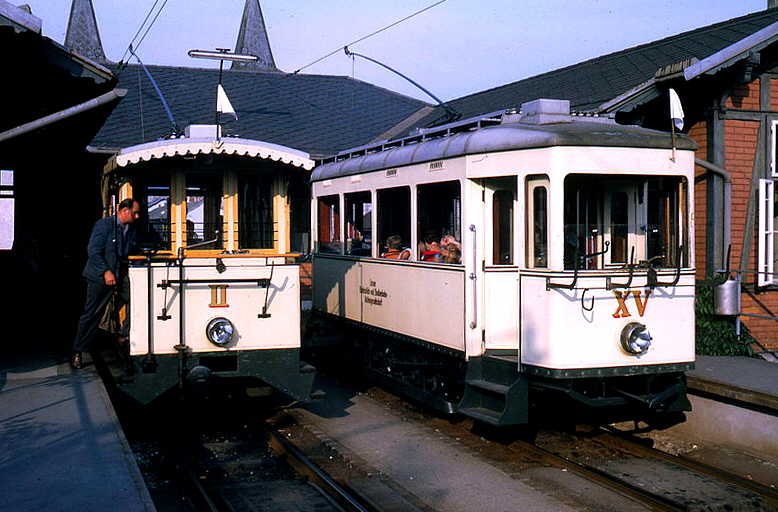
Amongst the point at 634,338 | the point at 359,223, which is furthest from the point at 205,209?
the point at 634,338

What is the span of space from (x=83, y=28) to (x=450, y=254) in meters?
35.3

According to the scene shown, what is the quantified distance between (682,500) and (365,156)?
607cm

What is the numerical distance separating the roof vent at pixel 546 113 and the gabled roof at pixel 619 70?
3.05 metres

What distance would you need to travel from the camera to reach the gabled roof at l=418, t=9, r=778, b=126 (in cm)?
1255

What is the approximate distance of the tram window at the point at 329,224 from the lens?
1214 cm

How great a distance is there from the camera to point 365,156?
11242 mm

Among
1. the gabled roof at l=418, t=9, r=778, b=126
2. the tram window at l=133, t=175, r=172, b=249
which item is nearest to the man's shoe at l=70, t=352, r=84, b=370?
the tram window at l=133, t=175, r=172, b=249

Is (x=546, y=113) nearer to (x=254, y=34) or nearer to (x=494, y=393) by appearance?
(x=494, y=393)

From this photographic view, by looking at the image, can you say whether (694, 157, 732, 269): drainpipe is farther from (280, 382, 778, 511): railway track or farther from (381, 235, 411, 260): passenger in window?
(381, 235, 411, 260): passenger in window

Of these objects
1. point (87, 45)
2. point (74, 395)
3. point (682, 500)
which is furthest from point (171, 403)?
point (87, 45)

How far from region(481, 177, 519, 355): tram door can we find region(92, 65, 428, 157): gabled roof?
9159 millimetres

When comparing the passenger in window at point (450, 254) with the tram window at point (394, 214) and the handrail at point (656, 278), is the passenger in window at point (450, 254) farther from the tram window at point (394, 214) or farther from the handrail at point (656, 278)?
the handrail at point (656, 278)

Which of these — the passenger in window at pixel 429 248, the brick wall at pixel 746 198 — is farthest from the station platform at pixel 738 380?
the passenger in window at pixel 429 248

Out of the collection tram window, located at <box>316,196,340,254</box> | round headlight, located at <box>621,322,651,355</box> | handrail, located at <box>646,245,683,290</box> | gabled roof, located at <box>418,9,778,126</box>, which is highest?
gabled roof, located at <box>418,9,778,126</box>
